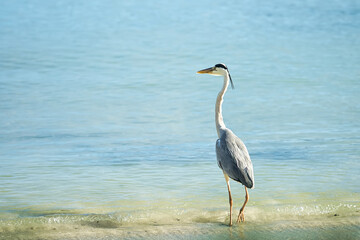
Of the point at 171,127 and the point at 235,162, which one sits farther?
the point at 171,127

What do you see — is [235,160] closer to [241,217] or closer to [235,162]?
[235,162]

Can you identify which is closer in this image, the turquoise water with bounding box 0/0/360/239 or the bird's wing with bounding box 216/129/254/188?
the bird's wing with bounding box 216/129/254/188

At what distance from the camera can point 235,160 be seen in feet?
17.9

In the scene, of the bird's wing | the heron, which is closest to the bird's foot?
the heron

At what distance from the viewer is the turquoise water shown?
216 inches

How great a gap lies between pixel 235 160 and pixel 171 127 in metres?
4.57

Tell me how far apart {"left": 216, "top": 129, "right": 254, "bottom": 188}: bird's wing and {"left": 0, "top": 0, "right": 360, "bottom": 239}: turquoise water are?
415mm

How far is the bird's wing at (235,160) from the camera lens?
5.31 metres

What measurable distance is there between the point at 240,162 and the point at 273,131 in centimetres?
419

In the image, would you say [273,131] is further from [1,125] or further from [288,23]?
[288,23]

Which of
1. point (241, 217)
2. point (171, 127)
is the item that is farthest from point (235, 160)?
point (171, 127)

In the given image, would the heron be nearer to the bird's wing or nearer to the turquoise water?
the bird's wing

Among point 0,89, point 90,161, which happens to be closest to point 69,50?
point 0,89

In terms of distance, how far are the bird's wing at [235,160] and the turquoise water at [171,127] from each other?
0.42 m
